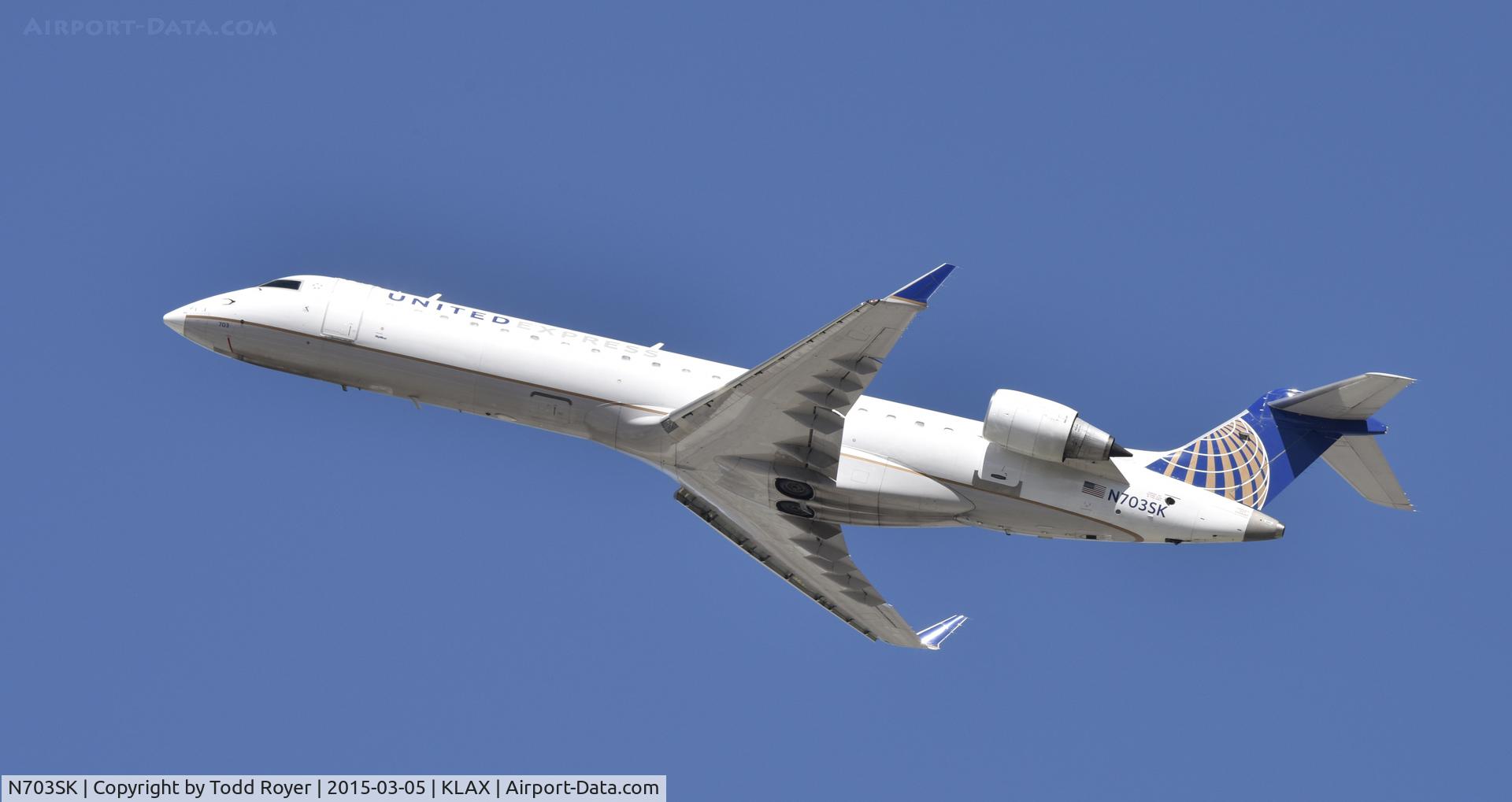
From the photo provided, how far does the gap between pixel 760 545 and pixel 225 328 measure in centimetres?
1391

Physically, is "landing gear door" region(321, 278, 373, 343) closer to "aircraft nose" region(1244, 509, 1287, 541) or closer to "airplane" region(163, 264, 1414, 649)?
"airplane" region(163, 264, 1414, 649)

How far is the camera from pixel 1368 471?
1388 inches

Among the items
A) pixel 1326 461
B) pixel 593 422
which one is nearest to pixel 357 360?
pixel 593 422

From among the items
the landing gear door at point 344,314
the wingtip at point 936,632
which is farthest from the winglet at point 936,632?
the landing gear door at point 344,314

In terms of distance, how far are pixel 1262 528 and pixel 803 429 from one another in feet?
35.0

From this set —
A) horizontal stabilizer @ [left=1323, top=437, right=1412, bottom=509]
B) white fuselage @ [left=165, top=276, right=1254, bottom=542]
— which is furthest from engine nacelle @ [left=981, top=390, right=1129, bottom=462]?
horizontal stabilizer @ [left=1323, top=437, right=1412, bottom=509]

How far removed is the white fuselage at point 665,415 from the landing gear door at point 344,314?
4 centimetres

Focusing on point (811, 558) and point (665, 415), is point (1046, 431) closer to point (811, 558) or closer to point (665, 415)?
point (811, 558)

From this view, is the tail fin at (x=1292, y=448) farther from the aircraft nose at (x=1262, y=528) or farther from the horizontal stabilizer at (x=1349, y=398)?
the aircraft nose at (x=1262, y=528)

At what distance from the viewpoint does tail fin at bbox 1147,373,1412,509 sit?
34.4m

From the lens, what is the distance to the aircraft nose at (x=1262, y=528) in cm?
3306

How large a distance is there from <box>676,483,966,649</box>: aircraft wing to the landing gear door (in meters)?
8.52

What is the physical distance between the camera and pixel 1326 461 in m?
35.6

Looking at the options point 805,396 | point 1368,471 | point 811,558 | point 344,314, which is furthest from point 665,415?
point 1368,471
